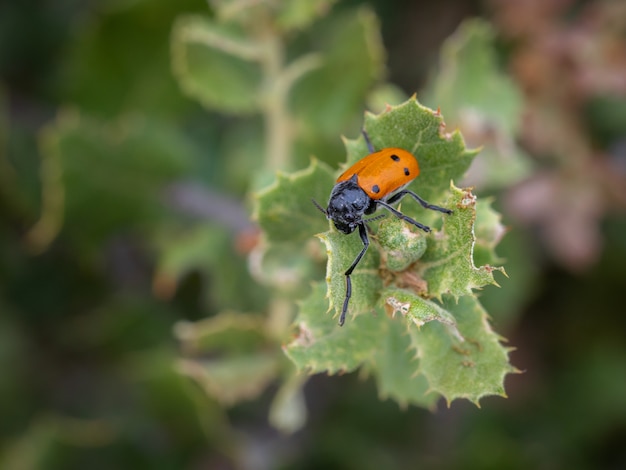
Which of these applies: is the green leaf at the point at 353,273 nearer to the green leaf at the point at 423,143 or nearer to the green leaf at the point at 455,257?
the green leaf at the point at 455,257

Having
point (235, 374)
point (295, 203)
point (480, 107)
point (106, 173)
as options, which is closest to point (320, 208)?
point (295, 203)

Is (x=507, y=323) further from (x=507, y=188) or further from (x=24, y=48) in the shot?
(x=24, y=48)

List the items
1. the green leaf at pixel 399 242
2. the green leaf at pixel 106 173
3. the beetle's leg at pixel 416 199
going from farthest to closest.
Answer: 1. the green leaf at pixel 106 173
2. the beetle's leg at pixel 416 199
3. the green leaf at pixel 399 242

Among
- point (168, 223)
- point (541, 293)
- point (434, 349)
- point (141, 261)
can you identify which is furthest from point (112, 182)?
point (541, 293)

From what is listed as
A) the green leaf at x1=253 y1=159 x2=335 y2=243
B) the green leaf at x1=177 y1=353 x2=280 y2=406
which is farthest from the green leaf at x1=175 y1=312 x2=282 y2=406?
the green leaf at x1=253 y1=159 x2=335 y2=243

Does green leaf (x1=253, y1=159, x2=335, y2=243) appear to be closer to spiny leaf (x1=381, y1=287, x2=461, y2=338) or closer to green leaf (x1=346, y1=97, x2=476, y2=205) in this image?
green leaf (x1=346, y1=97, x2=476, y2=205)

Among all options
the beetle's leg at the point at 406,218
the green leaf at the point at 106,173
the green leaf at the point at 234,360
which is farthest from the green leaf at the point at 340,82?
the beetle's leg at the point at 406,218
